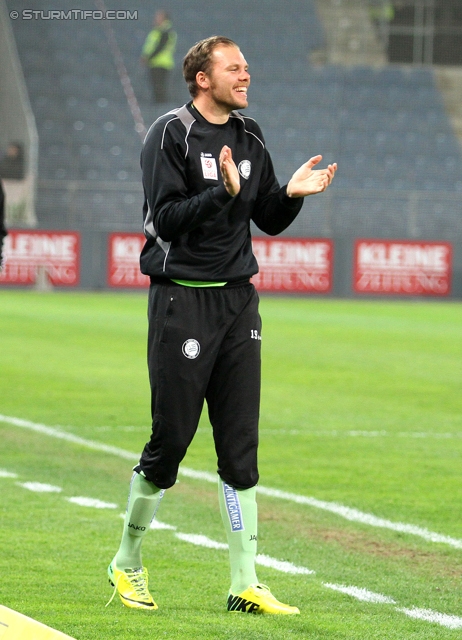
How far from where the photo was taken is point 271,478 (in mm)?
7930

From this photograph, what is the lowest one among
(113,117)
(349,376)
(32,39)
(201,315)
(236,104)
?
(349,376)

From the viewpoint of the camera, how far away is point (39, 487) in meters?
7.38

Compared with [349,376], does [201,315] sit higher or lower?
higher

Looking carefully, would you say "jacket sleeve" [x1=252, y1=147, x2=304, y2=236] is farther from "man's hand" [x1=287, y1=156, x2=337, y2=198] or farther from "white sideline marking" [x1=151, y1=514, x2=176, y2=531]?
"white sideline marking" [x1=151, y1=514, x2=176, y2=531]

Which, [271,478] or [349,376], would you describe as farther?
[349,376]

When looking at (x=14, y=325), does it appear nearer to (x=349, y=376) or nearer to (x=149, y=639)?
(x=349, y=376)

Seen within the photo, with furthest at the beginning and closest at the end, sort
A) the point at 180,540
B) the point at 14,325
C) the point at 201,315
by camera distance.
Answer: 1. the point at 14,325
2. the point at 180,540
3. the point at 201,315

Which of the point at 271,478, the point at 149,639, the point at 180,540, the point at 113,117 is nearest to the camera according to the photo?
the point at 149,639

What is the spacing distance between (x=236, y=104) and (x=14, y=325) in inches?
606

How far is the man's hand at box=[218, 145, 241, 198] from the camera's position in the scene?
4473mm

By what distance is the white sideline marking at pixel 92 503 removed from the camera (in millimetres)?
6879

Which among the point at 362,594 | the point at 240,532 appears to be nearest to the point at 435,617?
the point at 362,594

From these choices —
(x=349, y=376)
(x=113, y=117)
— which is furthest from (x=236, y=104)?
(x=113, y=117)

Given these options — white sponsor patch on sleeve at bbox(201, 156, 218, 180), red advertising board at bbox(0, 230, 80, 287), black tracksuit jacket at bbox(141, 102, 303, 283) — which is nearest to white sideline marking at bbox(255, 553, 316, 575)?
black tracksuit jacket at bbox(141, 102, 303, 283)
